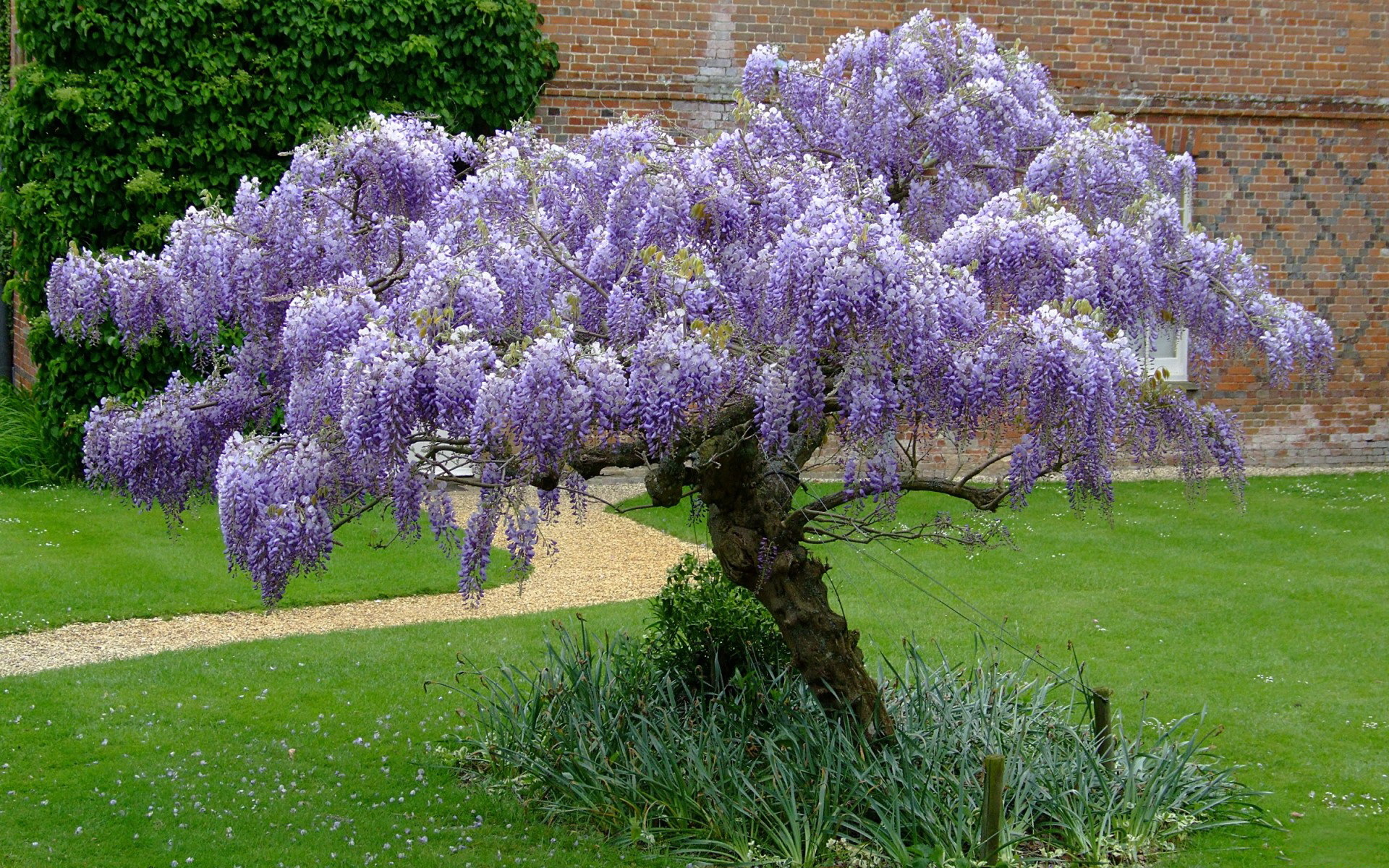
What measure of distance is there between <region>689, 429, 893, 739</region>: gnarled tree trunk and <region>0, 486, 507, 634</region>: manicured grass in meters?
3.29

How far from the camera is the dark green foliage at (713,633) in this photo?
6379 mm

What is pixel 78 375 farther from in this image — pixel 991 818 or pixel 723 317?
pixel 991 818

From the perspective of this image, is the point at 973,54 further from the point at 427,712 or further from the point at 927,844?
the point at 427,712

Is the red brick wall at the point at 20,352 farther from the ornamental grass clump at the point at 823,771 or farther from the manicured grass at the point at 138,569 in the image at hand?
the ornamental grass clump at the point at 823,771

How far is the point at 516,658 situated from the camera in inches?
312

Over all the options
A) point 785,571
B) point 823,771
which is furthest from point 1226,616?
point 785,571

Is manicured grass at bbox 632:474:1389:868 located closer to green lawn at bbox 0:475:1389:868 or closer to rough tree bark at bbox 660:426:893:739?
green lawn at bbox 0:475:1389:868

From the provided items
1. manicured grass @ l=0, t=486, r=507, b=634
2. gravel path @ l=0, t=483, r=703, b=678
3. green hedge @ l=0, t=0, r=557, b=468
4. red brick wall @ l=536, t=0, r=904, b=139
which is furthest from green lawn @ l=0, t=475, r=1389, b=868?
red brick wall @ l=536, t=0, r=904, b=139

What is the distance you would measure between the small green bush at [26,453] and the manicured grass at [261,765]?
17.3 feet

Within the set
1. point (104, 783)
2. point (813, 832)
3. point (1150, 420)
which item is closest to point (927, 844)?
point (813, 832)

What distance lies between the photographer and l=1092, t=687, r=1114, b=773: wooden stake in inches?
227

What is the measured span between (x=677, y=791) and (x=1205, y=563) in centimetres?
627

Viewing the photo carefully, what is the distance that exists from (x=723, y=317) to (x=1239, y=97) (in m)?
11.3

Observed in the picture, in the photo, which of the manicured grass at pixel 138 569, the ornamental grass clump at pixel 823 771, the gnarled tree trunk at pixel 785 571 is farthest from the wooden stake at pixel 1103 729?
the manicured grass at pixel 138 569
